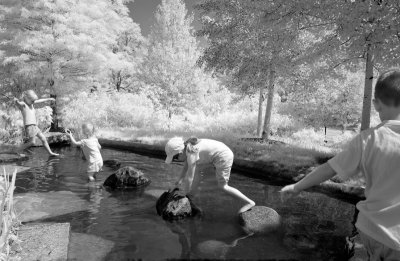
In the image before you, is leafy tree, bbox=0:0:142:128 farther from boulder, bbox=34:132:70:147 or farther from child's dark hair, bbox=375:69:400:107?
child's dark hair, bbox=375:69:400:107

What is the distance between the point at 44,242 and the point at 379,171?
12.1 feet

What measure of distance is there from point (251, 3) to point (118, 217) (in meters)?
8.06

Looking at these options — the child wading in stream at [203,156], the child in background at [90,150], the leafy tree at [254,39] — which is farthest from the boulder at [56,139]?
the child wading in stream at [203,156]

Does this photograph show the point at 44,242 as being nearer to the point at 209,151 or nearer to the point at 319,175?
the point at 209,151

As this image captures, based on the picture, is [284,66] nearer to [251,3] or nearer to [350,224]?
[251,3]

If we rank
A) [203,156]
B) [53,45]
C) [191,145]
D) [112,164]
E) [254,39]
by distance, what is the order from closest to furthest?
[191,145], [203,156], [112,164], [254,39], [53,45]

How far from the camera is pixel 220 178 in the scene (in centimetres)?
538

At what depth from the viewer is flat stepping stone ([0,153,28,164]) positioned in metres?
10.1

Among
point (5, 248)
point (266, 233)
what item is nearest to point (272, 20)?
point (266, 233)

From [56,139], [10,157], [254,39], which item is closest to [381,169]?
[254,39]

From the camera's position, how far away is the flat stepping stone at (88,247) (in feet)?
13.0

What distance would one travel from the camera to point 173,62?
21.7 metres

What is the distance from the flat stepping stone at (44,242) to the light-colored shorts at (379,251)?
122 inches

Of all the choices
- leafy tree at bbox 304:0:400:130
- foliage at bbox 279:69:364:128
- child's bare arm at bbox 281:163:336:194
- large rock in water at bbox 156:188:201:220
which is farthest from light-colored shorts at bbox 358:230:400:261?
foliage at bbox 279:69:364:128
